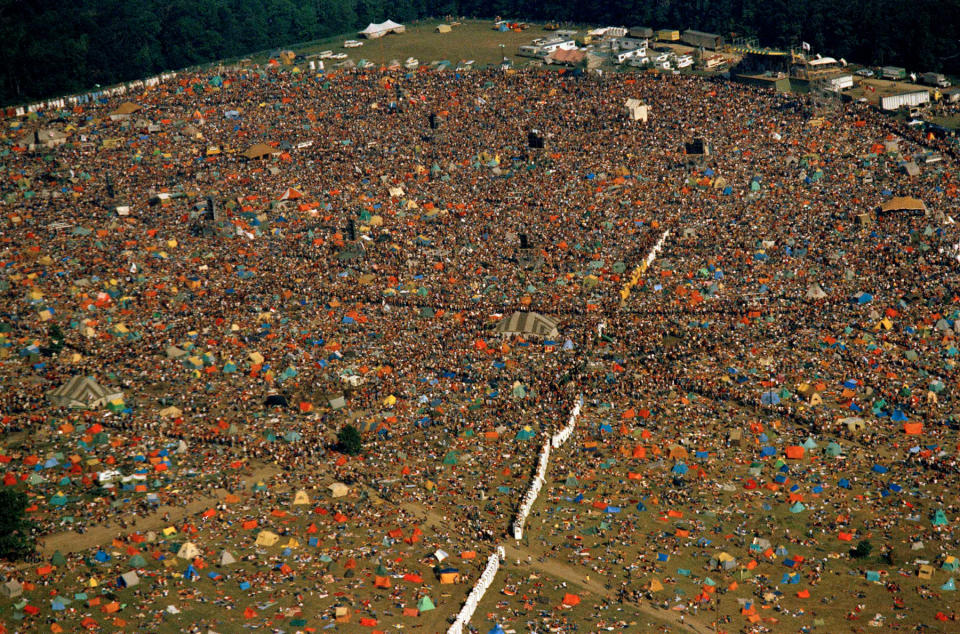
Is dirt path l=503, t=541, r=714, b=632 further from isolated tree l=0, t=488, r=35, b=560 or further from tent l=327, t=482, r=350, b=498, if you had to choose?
isolated tree l=0, t=488, r=35, b=560

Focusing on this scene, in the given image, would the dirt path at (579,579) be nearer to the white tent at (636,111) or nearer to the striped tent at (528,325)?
the striped tent at (528,325)

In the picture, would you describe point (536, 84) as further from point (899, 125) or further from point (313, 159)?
point (899, 125)

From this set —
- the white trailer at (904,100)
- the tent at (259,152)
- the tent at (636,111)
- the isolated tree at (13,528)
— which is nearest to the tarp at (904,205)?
the white trailer at (904,100)

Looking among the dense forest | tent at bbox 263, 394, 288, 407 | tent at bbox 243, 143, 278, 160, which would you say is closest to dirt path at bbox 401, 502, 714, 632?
tent at bbox 263, 394, 288, 407

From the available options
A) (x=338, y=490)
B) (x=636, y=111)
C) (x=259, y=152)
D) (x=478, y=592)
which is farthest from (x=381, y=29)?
(x=478, y=592)

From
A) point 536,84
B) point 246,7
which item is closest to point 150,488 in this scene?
point 536,84

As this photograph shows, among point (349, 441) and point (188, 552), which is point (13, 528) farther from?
point (349, 441)
